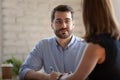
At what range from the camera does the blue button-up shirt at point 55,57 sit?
222cm

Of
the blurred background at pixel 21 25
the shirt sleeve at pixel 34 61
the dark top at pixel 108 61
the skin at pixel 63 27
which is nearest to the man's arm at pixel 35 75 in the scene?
the shirt sleeve at pixel 34 61

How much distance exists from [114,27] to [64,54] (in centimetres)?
86

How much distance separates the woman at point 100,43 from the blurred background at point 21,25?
1897 millimetres

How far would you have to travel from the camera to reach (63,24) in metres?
2.30

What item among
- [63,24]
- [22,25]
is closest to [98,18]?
[63,24]

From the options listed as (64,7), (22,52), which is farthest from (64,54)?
(22,52)

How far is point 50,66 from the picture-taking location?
7.36 feet

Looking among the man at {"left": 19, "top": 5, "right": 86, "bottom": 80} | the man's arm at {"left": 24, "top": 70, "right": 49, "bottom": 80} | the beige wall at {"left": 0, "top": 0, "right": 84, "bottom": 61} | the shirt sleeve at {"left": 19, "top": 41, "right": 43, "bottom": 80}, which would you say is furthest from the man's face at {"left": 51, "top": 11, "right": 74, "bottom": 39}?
the beige wall at {"left": 0, "top": 0, "right": 84, "bottom": 61}

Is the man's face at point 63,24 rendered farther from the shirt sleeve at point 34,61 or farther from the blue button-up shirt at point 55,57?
the shirt sleeve at point 34,61

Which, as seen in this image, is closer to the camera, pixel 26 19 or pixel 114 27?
pixel 114 27

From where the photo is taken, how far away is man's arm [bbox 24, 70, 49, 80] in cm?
194

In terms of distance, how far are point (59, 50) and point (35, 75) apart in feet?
1.24

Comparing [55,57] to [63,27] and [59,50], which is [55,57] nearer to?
[59,50]

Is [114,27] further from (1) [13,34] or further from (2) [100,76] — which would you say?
(1) [13,34]
